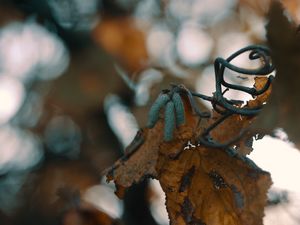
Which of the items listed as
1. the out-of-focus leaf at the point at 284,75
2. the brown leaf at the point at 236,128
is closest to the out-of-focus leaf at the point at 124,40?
the brown leaf at the point at 236,128

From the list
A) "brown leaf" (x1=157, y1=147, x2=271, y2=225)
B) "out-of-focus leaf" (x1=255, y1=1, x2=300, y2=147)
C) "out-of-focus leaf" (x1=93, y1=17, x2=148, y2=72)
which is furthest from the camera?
"out-of-focus leaf" (x1=93, y1=17, x2=148, y2=72)

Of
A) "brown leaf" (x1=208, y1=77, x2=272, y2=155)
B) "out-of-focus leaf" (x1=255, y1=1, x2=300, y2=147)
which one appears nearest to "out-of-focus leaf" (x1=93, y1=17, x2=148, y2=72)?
"brown leaf" (x1=208, y1=77, x2=272, y2=155)

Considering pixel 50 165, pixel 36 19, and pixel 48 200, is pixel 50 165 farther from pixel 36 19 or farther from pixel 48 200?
pixel 36 19

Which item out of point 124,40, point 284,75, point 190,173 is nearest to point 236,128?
point 190,173

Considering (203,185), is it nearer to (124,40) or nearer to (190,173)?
(190,173)

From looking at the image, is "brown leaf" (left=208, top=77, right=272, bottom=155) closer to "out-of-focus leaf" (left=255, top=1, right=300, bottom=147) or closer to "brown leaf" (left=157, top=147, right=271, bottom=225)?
"brown leaf" (left=157, top=147, right=271, bottom=225)

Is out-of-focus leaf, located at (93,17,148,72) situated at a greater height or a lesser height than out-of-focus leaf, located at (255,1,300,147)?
greater

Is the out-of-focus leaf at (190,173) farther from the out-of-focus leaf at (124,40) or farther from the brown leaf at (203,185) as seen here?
the out-of-focus leaf at (124,40)
